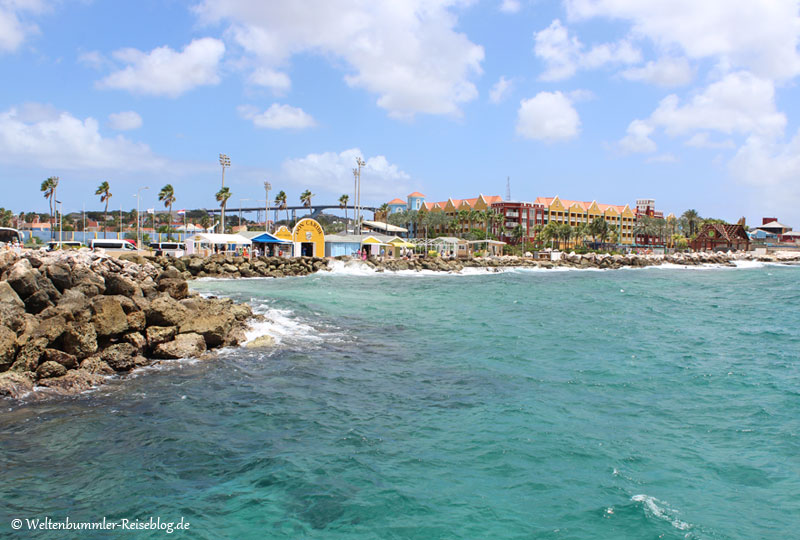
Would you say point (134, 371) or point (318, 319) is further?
point (318, 319)

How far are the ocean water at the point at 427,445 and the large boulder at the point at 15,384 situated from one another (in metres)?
0.72

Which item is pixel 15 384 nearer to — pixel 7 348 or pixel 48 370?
pixel 48 370

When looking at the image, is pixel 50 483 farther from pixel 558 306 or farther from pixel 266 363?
pixel 558 306

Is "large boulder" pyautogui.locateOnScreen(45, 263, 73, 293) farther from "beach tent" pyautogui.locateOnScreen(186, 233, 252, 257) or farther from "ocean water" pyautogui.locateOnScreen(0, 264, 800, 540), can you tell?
"beach tent" pyautogui.locateOnScreen(186, 233, 252, 257)

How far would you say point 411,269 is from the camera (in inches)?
2226

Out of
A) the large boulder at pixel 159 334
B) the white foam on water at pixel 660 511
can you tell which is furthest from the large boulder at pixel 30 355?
the white foam on water at pixel 660 511

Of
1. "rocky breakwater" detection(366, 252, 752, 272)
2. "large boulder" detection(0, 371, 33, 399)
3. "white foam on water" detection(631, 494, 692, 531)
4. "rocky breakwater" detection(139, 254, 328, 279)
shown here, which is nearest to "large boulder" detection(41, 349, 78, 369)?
"large boulder" detection(0, 371, 33, 399)

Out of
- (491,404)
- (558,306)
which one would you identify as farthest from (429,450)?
(558,306)

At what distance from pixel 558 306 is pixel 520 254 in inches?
2728

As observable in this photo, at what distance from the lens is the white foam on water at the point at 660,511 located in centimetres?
614

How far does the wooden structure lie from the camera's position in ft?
368

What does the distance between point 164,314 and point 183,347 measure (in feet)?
4.14

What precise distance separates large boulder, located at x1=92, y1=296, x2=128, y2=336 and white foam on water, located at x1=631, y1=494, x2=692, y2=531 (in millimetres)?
11685

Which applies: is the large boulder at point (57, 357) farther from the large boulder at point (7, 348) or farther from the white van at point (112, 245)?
the white van at point (112, 245)
